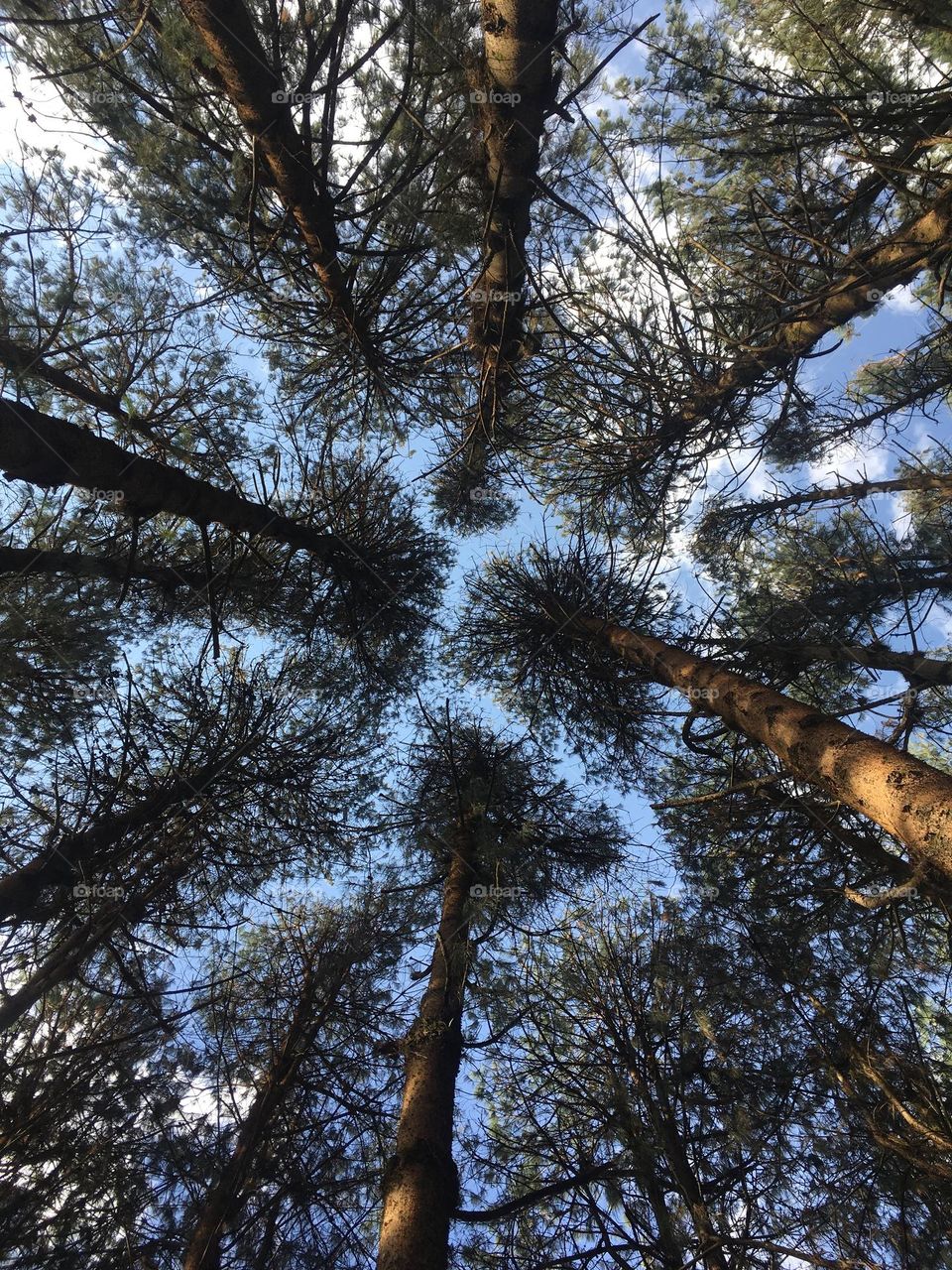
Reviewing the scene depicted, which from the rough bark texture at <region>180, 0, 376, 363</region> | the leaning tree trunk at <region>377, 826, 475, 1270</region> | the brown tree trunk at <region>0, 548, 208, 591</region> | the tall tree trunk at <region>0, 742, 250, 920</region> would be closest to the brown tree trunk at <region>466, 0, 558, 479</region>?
the rough bark texture at <region>180, 0, 376, 363</region>

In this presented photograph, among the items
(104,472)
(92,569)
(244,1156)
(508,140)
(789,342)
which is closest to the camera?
(244,1156)

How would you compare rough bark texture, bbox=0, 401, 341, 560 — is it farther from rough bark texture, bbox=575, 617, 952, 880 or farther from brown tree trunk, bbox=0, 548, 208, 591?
rough bark texture, bbox=575, 617, 952, 880

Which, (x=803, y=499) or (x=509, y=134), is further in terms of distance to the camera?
(x=803, y=499)

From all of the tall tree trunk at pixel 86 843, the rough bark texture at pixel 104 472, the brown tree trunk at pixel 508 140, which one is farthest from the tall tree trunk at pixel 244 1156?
the brown tree trunk at pixel 508 140

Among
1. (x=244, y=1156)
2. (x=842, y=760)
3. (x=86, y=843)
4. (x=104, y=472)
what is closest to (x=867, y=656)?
(x=842, y=760)

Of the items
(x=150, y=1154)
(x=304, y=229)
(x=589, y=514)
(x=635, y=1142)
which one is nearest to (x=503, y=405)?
(x=589, y=514)

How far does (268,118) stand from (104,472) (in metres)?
2.24

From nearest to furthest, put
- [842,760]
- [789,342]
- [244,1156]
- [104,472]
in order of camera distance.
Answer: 1. [842,760]
2. [244,1156]
3. [104,472]
4. [789,342]

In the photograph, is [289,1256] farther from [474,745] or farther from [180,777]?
[474,745]

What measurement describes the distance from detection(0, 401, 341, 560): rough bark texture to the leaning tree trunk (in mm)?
3714

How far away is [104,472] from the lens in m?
3.83

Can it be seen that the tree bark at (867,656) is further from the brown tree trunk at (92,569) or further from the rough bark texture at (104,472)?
the brown tree trunk at (92,569)

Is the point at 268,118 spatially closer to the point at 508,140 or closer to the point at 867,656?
the point at 508,140

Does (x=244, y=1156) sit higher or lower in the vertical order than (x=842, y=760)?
lower
